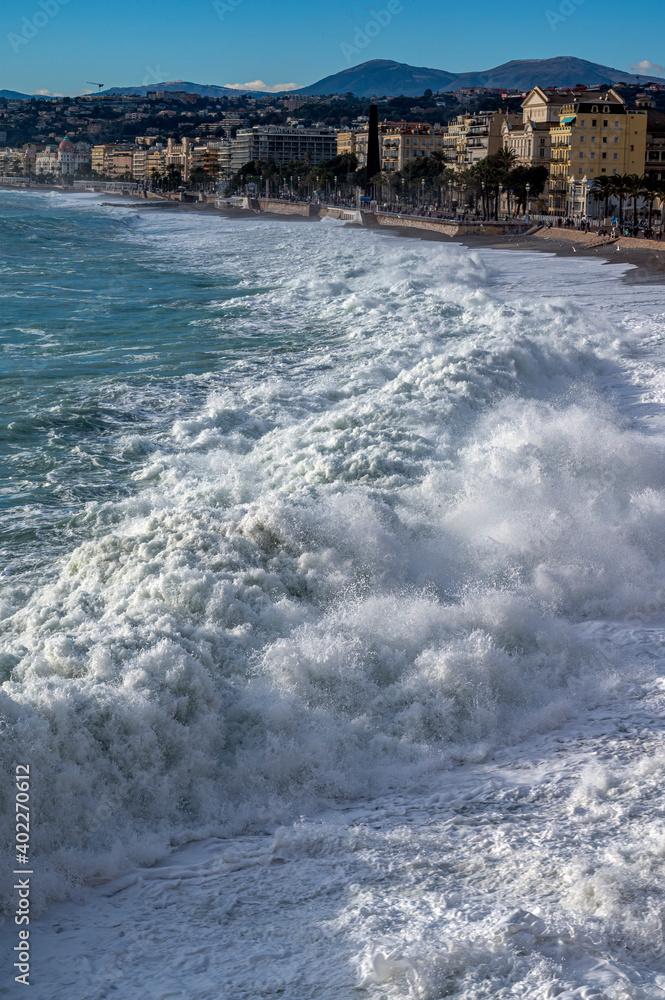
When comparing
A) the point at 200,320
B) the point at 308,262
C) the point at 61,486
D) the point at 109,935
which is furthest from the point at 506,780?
the point at 308,262

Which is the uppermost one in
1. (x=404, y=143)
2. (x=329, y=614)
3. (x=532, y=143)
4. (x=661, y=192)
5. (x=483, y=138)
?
(x=404, y=143)

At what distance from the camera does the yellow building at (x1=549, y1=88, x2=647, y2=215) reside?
91.2 meters

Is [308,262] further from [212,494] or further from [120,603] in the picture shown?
[120,603]

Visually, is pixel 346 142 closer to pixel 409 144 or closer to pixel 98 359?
pixel 409 144

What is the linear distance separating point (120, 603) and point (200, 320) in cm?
1754

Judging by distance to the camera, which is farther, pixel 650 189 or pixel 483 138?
pixel 483 138

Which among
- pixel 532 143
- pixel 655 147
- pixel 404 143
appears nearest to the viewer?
pixel 655 147

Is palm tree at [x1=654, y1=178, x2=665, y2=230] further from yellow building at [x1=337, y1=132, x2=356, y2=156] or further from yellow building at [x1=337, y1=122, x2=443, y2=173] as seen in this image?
yellow building at [x1=337, y1=132, x2=356, y2=156]

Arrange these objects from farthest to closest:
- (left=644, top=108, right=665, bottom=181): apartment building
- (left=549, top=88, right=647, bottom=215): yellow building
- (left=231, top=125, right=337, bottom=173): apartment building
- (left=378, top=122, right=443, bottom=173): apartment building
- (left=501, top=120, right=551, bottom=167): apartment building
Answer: (left=231, top=125, right=337, bottom=173): apartment building < (left=378, top=122, right=443, bottom=173): apartment building < (left=644, top=108, right=665, bottom=181): apartment building < (left=501, top=120, right=551, bottom=167): apartment building < (left=549, top=88, right=647, bottom=215): yellow building

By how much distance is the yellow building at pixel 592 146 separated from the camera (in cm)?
9125

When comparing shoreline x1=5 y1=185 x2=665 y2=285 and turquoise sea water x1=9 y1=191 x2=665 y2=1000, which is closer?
turquoise sea water x1=9 y1=191 x2=665 y2=1000

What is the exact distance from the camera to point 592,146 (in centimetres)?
9200

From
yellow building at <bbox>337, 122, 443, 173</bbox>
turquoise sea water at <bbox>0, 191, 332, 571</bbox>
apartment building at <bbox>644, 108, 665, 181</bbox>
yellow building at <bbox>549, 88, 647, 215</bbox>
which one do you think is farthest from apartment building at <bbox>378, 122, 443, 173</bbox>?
turquoise sea water at <bbox>0, 191, 332, 571</bbox>

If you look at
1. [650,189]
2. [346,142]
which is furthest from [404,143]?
[650,189]
